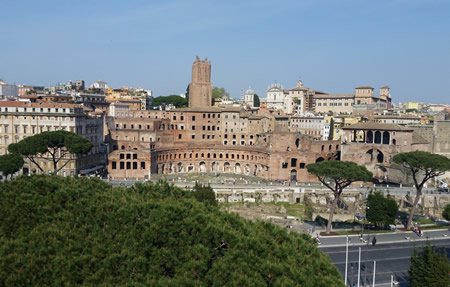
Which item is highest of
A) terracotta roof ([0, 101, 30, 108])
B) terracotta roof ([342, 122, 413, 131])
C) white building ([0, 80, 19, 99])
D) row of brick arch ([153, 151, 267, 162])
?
white building ([0, 80, 19, 99])

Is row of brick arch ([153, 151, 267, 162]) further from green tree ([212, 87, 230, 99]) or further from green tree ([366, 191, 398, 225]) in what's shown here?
green tree ([212, 87, 230, 99])

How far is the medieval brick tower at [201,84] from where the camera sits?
9000 centimetres

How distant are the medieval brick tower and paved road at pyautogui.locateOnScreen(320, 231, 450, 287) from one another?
57377mm

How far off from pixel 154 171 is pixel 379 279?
44936 mm

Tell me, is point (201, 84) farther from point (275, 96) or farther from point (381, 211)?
point (381, 211)

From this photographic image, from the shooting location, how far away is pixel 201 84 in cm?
9038

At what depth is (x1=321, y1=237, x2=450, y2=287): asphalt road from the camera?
28183mm

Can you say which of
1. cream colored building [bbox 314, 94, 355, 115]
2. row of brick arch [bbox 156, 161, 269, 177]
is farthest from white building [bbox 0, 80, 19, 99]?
cream colored building [bbox 314, 94, 355, 115]

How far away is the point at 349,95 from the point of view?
355ft

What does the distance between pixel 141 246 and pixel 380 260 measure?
71.9 ft

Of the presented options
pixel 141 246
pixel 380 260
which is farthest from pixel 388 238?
pixel 141 246

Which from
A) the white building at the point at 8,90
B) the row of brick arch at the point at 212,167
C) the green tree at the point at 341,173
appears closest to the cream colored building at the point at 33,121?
the row of brick arch at the point at 212,167

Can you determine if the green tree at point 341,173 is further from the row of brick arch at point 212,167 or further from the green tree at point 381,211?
the row of brick arch at point 212,167

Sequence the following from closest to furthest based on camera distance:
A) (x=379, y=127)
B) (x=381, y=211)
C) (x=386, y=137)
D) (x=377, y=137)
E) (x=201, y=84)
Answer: (x=381, y=211)
(x=379, y=127)
(x=386, y=137)
(x=377, y=137)
(x=201, y=84)
